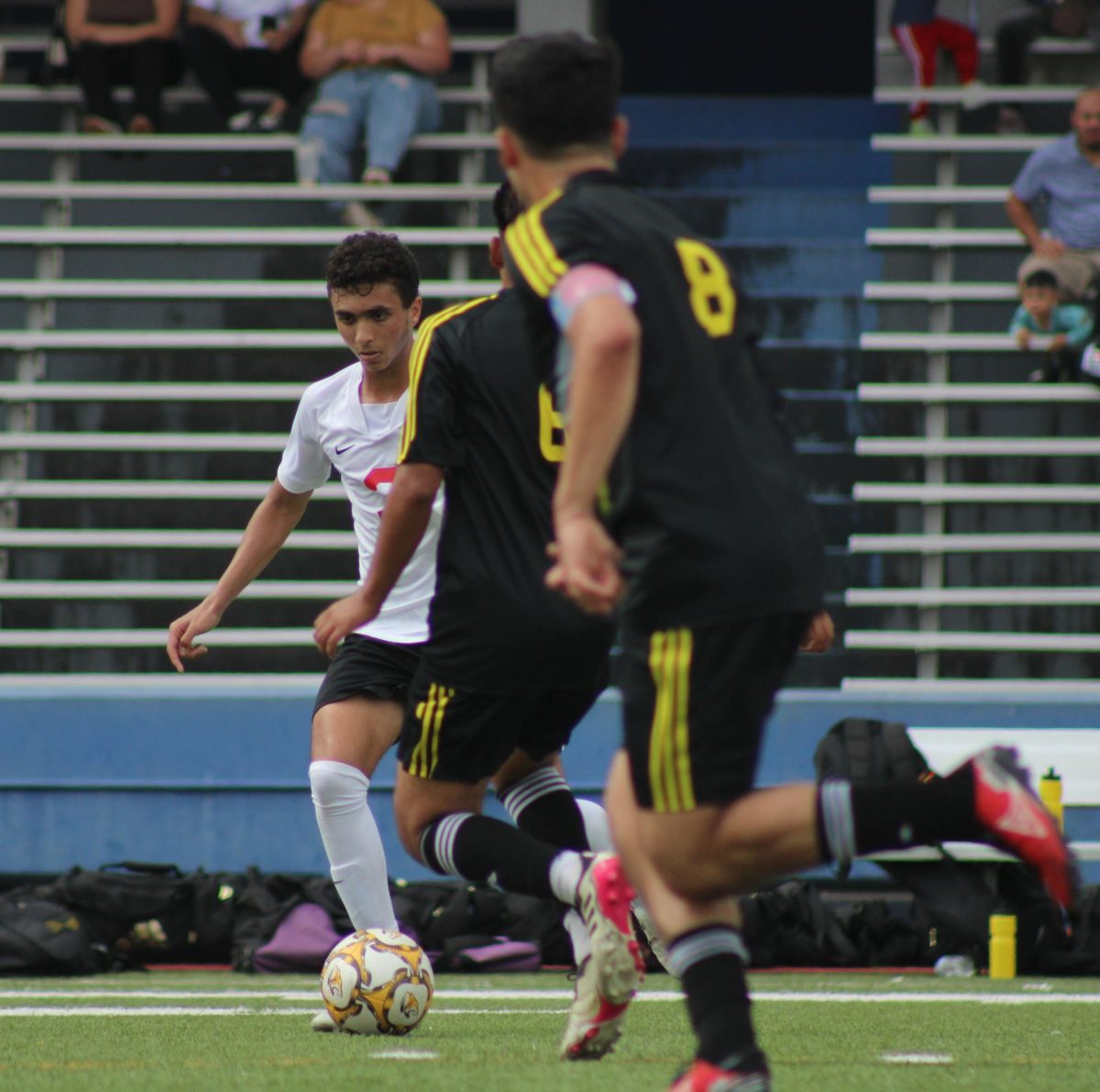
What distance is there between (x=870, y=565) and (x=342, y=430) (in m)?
5.27

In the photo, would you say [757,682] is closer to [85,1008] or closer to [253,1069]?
[253,1069]

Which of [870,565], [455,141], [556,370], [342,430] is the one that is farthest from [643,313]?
[455,141]

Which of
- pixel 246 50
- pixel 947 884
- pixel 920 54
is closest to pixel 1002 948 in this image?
pixel 947 884

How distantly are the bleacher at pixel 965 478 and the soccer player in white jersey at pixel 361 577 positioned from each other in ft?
15.1

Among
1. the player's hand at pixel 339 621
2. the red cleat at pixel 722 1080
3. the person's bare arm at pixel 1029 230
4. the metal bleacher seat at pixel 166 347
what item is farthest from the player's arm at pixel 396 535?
the person's bare arm at pixel 1029 230

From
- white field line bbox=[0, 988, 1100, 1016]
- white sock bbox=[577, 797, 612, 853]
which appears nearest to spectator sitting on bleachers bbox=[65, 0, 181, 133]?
white field line bbox=[0, 988, 1100, 1016]

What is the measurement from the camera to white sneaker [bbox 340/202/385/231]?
10.9 meters

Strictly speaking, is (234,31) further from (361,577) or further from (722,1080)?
(722,1080)

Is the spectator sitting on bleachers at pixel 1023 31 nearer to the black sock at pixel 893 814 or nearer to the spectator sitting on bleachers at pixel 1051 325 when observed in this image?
the spectator sitting on bleachers at pixel 1051 325

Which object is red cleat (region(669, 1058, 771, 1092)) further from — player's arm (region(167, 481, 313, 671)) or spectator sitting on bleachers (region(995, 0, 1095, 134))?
spectator sitting on bleachers (region(995, 0, 1095, 134))

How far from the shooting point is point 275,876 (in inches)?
315

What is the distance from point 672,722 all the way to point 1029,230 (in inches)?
315

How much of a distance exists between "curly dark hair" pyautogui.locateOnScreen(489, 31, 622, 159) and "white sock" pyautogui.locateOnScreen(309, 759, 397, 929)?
7.22 feet

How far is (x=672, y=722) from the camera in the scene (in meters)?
2.86
